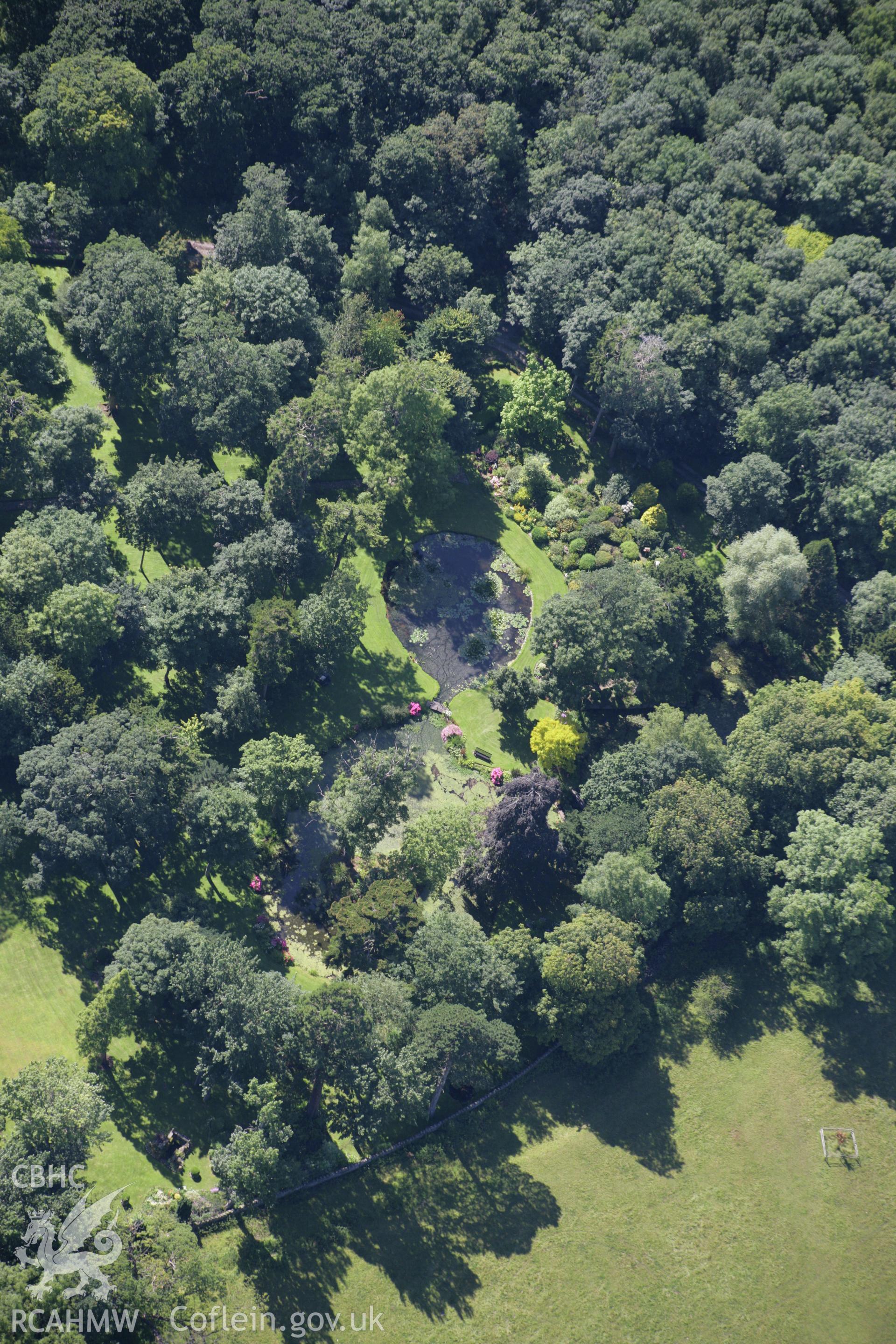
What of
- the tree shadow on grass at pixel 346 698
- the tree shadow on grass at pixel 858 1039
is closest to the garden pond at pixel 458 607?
the tree shadow on grass at pixel 346 698

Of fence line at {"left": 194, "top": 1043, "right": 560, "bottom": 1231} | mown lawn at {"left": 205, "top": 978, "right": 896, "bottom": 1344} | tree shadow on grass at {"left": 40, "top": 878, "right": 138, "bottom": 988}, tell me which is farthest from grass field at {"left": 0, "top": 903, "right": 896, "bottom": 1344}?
tree shadow on grass at {"left": 40, "top": 878, "right": 138, "bottom": 988}

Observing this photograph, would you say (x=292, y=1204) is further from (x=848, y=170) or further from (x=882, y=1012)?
(x=848, y=170)

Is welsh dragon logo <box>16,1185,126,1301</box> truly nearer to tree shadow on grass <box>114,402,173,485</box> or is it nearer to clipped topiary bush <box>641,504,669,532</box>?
tree shadow on grass <box>114,402,173,485</box>

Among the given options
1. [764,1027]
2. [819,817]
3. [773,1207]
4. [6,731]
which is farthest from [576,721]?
[6,731]

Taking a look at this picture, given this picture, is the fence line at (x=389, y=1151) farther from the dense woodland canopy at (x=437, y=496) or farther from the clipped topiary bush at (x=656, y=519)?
the clipped topiary bush at (x=656, y=519)

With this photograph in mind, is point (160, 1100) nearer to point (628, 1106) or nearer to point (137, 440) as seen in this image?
point (628, 1106)

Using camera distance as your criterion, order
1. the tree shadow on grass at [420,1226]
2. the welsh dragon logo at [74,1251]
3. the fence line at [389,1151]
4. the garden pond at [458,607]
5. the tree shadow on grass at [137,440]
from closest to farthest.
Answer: the welsh dragon logo at [74,1251] → the tree shadow on grass at [420,1226] → the fence line at [389,1151] → the garden pond at [458,607] → the tree shadow on grass at [137,440]

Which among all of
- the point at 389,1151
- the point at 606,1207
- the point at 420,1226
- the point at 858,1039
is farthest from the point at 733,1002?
the point at 420,1226
